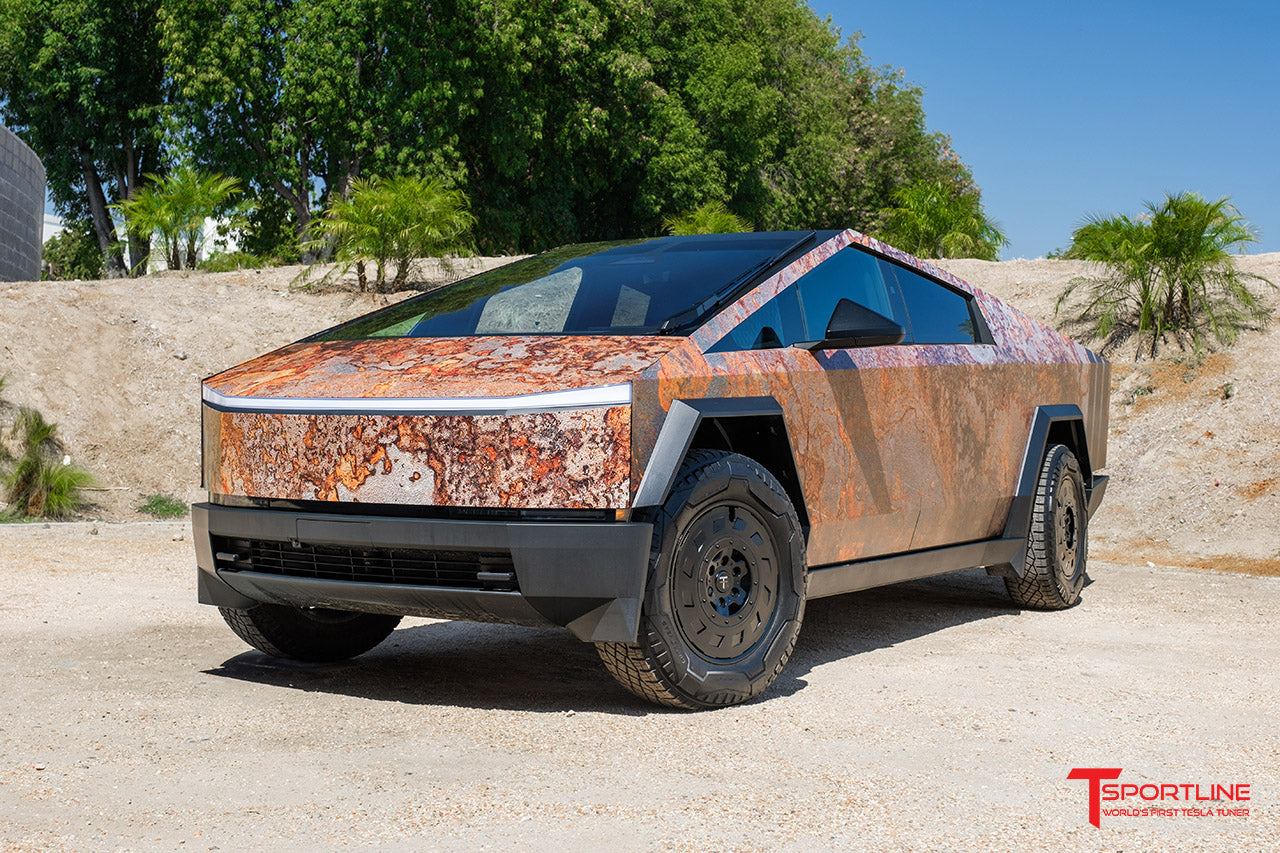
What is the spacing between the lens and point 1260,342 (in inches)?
595

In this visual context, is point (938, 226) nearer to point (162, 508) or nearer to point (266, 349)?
Answer: point (266, 349)

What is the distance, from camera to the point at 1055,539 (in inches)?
271

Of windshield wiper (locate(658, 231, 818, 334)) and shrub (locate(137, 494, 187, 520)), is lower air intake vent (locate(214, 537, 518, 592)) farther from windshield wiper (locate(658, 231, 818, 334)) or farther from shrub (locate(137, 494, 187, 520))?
shrub (locate(137, 494, 187, 520))

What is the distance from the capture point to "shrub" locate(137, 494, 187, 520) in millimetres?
13281

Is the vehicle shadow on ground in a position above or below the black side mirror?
below

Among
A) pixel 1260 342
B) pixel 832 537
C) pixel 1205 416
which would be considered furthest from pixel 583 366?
pixel 1260 342

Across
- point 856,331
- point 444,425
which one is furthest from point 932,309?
point 444,425

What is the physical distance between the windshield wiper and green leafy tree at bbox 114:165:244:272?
16.6m

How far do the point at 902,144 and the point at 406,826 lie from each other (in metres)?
48.7

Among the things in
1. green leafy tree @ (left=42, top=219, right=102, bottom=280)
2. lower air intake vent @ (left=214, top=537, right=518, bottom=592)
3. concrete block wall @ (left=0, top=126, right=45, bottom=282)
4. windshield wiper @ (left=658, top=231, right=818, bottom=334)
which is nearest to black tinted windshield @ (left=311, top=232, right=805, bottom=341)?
windshield wiper @ (left=658, top=231, right=818, bottom=334)

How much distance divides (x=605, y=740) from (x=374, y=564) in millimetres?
988

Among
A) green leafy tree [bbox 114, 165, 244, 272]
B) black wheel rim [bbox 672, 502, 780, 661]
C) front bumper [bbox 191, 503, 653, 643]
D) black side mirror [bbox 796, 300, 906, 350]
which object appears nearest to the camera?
front bumper [bbox 191, 503, 653, 643]

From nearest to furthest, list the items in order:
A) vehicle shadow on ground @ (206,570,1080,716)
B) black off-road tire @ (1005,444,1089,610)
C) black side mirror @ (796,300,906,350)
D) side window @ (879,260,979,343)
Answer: vehicle shadow on ground @ (206,570,1080,716) < black side mirror @ (796,300,906,350) < side window @ (879,260,979,343) < black off-road tire @ (1005,444,1089,610)

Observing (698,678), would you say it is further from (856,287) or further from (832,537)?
(856,287)
